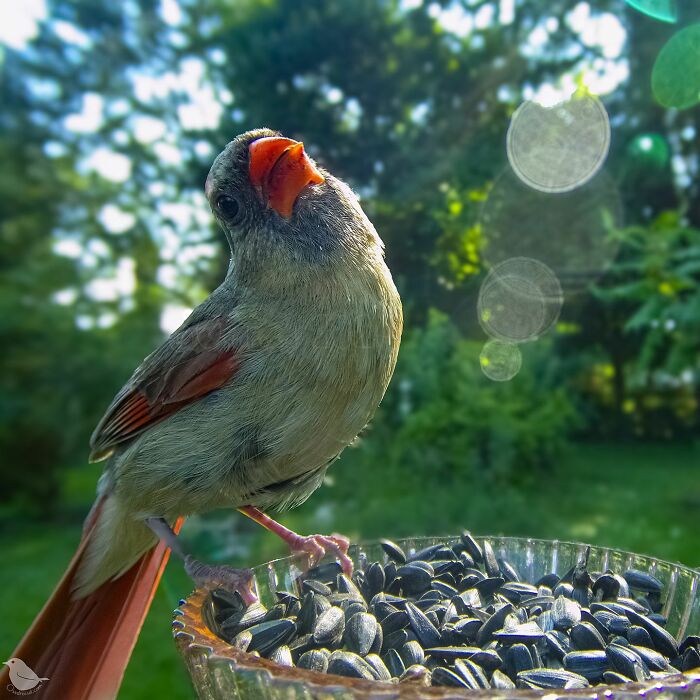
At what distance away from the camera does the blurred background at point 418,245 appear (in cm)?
278

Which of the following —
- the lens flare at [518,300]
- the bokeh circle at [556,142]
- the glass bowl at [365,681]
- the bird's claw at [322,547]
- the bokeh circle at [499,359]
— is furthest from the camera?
the bokeh circle at [499,359]

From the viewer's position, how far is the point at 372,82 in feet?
10.9

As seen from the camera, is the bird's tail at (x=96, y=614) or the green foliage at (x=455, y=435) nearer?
the bird's tail at (x=96, y=614)

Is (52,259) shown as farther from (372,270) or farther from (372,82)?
(372,270)

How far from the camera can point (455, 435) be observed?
368 centimetres

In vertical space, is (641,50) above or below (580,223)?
above

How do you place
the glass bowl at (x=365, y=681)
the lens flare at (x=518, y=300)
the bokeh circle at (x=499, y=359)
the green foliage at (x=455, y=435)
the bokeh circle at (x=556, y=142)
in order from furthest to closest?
the green foliage at (x=455, y=435) < the bokeh circle at (x=499, y=359) < the bokeh circle at (x=556, y=142) < the lens flare at (x=518, y=300) < the glass bowl at (x=365, y=681)

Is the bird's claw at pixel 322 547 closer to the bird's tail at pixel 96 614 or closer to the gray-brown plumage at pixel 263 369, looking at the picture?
the gray-brown plumage at pixel 263 369

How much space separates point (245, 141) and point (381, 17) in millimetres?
2654

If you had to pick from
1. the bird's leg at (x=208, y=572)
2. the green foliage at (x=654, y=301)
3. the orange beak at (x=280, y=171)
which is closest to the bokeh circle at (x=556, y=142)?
the green foliage at (x=654, y=301)

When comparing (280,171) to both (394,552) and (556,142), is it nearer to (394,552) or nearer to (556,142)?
(394,552)

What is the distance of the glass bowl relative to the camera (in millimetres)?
777

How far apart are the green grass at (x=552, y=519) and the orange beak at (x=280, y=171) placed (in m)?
2.31

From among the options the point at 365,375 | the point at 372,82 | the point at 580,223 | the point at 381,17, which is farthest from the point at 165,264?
the point at 365,375
